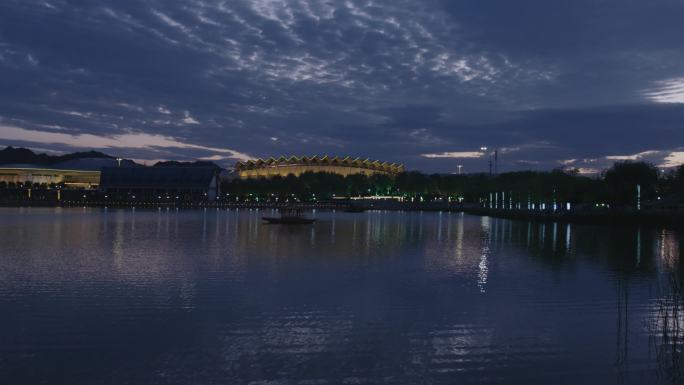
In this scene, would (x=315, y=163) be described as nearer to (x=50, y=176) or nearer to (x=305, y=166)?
(x=305, y=166)

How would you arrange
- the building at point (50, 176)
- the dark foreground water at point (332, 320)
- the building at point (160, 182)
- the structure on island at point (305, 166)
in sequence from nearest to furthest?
the dark foreground water at point (332, 320) < the building at point (160, 182) < the building at point (50, 176) < the structure on island at point (305, 166)

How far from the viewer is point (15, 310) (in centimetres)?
1178

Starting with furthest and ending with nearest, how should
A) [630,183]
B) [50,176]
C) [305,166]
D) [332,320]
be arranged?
[305,166] < [50,176] < [630,183] < [332,320]

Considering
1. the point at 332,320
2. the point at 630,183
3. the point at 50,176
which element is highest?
Answer: the point at 50,176

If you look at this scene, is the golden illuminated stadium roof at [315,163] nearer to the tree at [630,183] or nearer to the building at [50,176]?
the building at [50,176]

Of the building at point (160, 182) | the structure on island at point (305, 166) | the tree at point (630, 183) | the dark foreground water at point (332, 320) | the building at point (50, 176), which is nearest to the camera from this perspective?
the dark foreground water at point (332, 320)

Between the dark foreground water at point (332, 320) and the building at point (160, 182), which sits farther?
the building at point (160, 182)

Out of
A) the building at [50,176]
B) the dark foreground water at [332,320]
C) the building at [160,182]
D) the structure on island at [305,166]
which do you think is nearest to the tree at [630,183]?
the dark foreground water at [332,320]

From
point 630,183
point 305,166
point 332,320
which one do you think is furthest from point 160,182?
point 332,320

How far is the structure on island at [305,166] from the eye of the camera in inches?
5881

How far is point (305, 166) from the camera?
5881 inches

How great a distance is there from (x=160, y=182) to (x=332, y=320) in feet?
380

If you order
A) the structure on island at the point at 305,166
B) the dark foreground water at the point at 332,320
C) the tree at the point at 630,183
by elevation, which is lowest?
the dark foreground water at the point at 332,320

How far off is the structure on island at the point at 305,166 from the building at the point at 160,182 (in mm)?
27785
